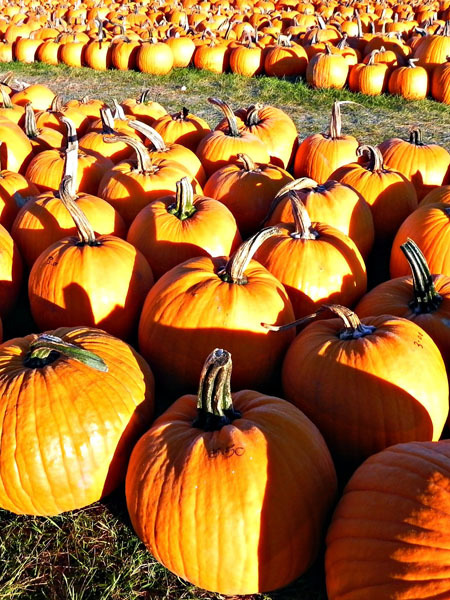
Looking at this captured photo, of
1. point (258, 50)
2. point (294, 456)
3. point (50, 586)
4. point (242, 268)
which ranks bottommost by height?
point (50, 586)

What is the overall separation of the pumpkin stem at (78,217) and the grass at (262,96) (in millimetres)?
5482

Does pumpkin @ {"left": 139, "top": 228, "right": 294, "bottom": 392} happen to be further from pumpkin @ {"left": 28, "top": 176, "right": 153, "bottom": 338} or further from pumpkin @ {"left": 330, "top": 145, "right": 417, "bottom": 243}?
pumpkin @ {"left": 330, "top": 145, "right": 417, "bottom": 243}

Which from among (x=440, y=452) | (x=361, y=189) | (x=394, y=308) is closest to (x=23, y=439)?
(x=440, y=452)

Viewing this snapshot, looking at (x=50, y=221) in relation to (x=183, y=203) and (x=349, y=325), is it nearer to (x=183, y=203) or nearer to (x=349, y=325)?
(x=183, y=203)

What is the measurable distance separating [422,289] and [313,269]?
0.62 meters

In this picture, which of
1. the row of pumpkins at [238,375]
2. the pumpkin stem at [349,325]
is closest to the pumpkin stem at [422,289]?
the row of pumpkins at [238,375]

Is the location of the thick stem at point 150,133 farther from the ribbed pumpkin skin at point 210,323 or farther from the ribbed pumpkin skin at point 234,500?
the ribbed pumpkin skin at point 234,500

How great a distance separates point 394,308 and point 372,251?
1743mm

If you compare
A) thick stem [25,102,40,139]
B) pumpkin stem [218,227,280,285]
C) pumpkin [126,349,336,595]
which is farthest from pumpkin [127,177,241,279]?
thick stem [25,102,40,139]

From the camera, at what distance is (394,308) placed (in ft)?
9.83

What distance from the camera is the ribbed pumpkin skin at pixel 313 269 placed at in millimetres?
3256

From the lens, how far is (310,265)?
3.25 meters

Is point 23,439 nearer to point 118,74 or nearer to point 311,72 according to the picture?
point 311,72

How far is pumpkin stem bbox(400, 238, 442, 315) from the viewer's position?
282 centimetres
